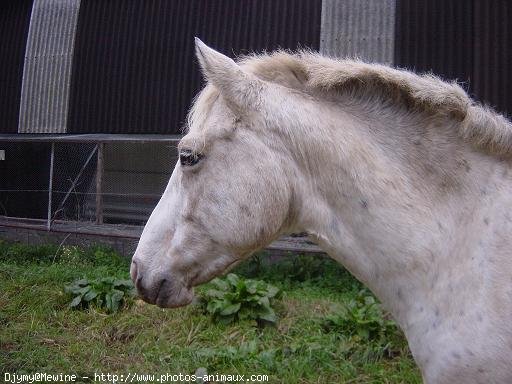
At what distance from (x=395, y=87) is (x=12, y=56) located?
9948 millimetres

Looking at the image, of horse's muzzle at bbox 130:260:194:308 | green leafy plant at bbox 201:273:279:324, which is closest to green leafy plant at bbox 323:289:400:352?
green leafy plant at bbox 201:273:279:324

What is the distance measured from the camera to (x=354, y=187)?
65.5 inches

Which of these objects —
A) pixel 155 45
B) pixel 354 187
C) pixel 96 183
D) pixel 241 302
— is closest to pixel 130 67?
pixel 155 45

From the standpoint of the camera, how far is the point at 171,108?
8297mm

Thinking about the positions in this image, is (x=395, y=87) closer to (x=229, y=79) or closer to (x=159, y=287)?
(x=229, y=79)

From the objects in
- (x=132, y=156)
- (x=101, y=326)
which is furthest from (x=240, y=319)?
(x=132, y=156)

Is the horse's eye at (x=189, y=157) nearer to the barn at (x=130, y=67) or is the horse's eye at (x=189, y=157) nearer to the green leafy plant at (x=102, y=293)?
the green leafy plant at (x=102, y=293)

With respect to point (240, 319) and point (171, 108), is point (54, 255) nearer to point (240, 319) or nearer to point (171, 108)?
point (171, 108)

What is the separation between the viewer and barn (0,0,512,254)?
23.0ft

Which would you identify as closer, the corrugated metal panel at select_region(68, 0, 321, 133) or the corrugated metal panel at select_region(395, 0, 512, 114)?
the corrugated metal panel at select_region(395, 0, 512, 114)

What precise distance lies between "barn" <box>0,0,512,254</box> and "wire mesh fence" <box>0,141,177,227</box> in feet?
0.08

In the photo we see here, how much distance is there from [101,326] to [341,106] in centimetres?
414

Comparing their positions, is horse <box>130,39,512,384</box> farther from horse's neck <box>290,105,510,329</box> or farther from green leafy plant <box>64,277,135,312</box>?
green leafy plant <box>64,277,135,312</box>

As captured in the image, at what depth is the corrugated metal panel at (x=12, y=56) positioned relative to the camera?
9.48 m
